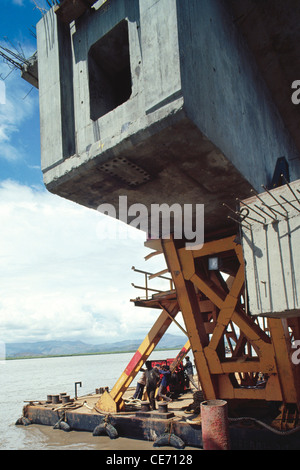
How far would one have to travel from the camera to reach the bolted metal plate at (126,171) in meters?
6.02

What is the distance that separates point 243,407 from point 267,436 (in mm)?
3078

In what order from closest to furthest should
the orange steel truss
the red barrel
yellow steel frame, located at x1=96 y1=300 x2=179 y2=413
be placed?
the red barrel
the orange steel truss
yellow steel frame, located at x1=96 y1=300 x2=179 y2=413

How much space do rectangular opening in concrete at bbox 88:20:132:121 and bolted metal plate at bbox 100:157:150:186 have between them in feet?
4.11

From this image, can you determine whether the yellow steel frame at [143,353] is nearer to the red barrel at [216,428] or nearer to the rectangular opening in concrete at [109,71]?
the red barrel at [216,428]

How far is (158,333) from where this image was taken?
11.6 metres

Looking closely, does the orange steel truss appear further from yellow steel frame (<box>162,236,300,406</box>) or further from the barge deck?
the barge deck

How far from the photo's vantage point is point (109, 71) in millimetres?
7594

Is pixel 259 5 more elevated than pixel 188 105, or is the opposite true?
pixel 259 5

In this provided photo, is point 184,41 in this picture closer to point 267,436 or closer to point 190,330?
point 190,330

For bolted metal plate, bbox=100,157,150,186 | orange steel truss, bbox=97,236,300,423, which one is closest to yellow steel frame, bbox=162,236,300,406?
orange steel truss, bbox=97,236,300,423

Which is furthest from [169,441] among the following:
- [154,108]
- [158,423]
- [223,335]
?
[154,108]

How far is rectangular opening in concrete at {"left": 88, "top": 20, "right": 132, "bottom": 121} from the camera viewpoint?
6855 mm
